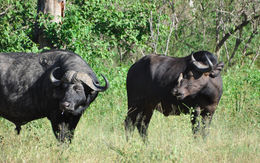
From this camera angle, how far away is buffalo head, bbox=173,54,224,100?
6.97 meters

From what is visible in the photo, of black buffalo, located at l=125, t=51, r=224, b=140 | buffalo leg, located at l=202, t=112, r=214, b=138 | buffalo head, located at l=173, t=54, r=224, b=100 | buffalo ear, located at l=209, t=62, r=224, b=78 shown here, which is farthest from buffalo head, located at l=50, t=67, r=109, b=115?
buffalo ear, located at l=209, t=62, r=224, b=78

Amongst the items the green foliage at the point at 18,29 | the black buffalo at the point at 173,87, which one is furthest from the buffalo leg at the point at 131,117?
the green foliage at the point at 18,29

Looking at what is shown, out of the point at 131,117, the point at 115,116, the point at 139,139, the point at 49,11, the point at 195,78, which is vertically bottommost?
the point at 115,116

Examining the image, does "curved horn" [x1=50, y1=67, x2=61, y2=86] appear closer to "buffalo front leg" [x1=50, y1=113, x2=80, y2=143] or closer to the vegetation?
"buffalo front leg" [x1=50, y1=113, x2=80, y2=143]

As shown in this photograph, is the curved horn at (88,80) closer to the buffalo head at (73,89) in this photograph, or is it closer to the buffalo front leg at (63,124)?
the buffalo head at (73,89)

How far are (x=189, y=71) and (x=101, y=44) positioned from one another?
2.45 m

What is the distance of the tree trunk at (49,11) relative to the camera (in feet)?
29.2

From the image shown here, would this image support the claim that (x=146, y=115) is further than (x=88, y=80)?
Yes

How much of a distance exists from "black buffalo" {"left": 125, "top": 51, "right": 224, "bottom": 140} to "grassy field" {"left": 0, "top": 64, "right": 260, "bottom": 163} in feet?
1.00

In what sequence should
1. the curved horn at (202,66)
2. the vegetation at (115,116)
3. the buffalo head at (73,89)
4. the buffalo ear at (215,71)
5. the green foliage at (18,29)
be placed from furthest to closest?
1. the green foliage at (18,29)
2. the buffalo ear at (215,71)
3. the curved horn at (202,66)
4. the buffalo head at (73,89)
5. the vegetation at (115,116)

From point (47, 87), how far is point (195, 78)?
2.31 m

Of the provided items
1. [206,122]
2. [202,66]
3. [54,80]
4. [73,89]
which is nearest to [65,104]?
[73,89]

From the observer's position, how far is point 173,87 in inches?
286

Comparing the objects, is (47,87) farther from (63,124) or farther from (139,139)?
(139,139)
